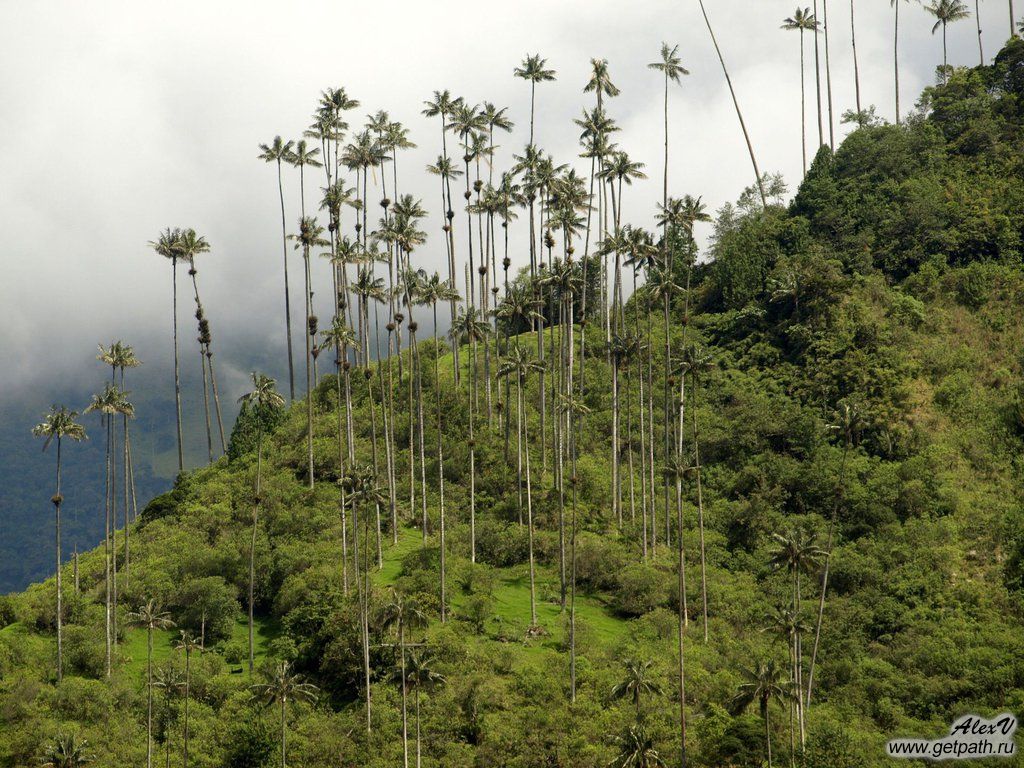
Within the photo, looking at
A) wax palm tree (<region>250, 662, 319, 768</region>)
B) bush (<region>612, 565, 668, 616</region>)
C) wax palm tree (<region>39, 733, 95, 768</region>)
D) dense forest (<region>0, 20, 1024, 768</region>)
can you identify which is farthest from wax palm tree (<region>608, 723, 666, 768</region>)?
wax palm tree (<region>39, 733, 95, 768</region>)

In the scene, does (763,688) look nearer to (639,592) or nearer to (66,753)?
(639,592)

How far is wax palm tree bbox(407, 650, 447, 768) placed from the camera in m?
67.6

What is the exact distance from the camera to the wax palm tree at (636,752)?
6238 cm

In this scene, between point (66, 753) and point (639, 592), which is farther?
point (639, 592)

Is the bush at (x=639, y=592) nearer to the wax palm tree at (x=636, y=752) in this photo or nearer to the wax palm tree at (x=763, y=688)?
the wax palm tree at (x=636, y=752)

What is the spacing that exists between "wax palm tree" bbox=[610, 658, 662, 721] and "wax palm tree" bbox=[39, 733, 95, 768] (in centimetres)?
3525

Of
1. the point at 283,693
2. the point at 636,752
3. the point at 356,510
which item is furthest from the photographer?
the point at 356,510

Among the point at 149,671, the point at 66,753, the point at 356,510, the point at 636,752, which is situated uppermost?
the point at 356,510

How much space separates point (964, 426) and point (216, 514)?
7501 centimetres

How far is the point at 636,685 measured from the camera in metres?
66.7

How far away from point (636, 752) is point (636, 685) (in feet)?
17.1

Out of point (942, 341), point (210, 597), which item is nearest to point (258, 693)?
point (210, 597)

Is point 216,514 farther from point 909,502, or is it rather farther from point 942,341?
point 942,341

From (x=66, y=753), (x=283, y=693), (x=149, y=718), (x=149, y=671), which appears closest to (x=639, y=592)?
(x=283, y=693)
